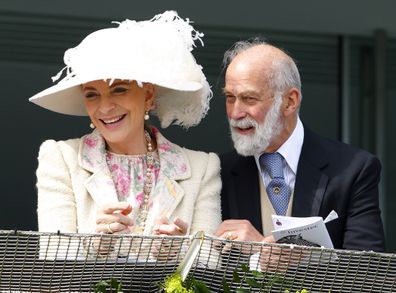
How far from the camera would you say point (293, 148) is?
4.58 metres

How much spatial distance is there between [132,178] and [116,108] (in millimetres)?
211

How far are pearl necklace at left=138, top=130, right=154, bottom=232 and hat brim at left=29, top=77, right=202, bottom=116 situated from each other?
0.18 m

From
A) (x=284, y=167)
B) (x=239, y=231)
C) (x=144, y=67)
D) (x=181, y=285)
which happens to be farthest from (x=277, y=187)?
(x=181, y=285)

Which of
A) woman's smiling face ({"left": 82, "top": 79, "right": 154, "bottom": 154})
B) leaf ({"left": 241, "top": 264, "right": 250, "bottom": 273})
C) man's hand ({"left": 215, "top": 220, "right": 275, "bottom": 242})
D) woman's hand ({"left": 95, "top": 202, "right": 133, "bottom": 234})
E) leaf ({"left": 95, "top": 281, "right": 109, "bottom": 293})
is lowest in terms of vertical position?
man's hand ({"left": 215, "top": 220, "right": 275, "bottom": 242})

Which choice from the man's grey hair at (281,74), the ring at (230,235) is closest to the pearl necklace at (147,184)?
the ring at (230,235)

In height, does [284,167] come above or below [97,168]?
below

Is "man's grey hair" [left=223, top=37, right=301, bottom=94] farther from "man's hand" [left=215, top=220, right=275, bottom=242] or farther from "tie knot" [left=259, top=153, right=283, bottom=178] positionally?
"man's hand" [left=215, top=220, right=275, bottom=242]

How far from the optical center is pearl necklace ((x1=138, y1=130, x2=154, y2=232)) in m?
4.00

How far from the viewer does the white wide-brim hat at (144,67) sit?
13.1 ft

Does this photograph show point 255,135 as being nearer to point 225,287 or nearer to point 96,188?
point 96,188

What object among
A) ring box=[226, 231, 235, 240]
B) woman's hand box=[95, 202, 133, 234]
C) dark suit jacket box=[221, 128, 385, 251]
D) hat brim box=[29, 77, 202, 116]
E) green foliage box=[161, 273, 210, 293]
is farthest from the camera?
dark suit jacket box=[221, 128, 385, 251]

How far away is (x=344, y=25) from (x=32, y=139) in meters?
2.02

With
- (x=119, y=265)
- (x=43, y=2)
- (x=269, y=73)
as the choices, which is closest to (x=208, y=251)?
(x=119, y=265)

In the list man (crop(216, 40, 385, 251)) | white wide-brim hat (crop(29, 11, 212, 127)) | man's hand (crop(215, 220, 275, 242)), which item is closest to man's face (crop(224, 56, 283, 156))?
man (crop(216, 40, 385, 251))
